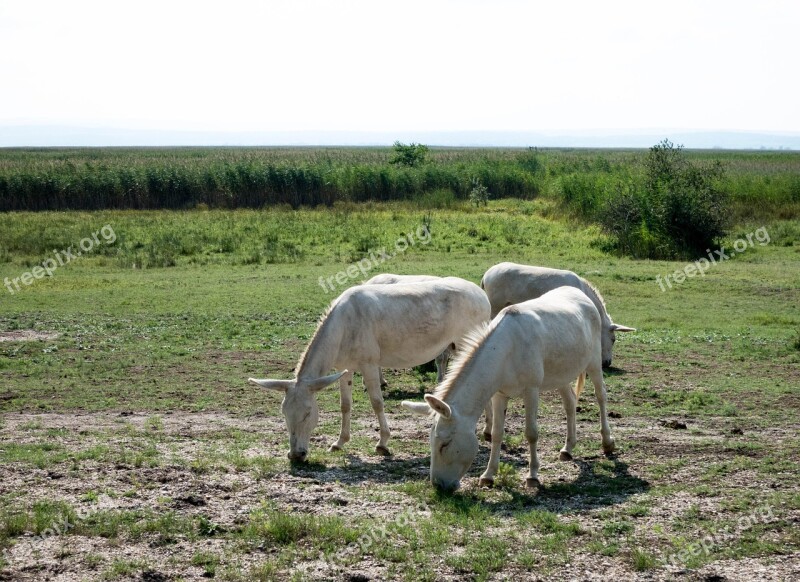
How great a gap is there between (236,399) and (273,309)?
298 inches

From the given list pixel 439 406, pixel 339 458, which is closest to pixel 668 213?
pixel 339 458

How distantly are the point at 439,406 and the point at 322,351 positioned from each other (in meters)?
2.50

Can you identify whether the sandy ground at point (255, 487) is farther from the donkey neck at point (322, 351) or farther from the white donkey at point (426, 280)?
the donkey neck at point (322, 351)

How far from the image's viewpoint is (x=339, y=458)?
10.4 meters

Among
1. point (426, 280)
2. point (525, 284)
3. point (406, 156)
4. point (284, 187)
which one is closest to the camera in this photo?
point (426, 280)

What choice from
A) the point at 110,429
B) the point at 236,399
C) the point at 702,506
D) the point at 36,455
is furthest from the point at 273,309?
the point at 702,506

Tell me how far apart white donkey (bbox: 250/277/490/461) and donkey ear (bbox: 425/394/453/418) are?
1.80 m

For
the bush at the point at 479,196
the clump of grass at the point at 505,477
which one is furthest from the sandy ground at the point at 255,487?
the bush at the point at 479,196

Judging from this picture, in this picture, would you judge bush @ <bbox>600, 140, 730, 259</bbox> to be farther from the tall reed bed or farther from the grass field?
the tall reed bed

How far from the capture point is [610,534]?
7660 mm

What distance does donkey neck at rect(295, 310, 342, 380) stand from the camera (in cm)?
1048

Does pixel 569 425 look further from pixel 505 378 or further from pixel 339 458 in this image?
pixel 339 458

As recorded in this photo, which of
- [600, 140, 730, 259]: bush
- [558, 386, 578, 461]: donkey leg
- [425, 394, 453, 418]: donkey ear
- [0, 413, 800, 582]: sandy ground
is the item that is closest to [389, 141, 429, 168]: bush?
[600, 140, 730, 259]: bush

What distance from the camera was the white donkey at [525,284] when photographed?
47.7 feet
